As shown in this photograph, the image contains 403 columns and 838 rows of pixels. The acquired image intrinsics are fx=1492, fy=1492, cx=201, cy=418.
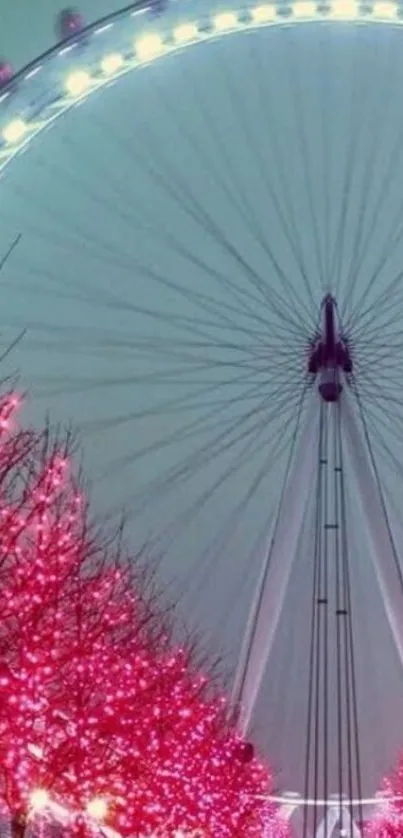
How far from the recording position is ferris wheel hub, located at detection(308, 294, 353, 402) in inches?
669

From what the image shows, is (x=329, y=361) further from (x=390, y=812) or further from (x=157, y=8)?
(x=390, y=812)

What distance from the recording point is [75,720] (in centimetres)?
1455

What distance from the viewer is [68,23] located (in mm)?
15047

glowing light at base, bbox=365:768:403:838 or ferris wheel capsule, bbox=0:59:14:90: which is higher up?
glowing light at base, bbox=365:768:403:838

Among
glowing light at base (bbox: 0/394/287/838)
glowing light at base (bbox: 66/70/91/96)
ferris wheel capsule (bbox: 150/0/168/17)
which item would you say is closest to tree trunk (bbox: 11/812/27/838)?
glowing light at base (bbox: 0/394/287/838)

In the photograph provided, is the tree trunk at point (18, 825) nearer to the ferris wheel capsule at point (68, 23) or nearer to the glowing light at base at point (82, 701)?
the glowing light at base at point (82, 701)

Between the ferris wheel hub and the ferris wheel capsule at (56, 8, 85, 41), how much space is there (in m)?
4.59

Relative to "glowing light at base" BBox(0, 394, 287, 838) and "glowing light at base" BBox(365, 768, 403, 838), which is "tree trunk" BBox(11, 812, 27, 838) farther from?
"glowing light at base" BBox(365, 768, 403, 838)

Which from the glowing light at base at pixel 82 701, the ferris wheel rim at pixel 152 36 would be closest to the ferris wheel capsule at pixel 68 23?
the ferris wheel rim at pixel 152 36

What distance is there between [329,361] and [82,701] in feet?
15.9

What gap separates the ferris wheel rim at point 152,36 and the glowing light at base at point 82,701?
2947mm

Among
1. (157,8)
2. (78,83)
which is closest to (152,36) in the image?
(157,8)

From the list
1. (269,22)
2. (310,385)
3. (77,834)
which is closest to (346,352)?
(310,385)

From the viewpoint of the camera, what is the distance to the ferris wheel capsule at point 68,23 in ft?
49.1
